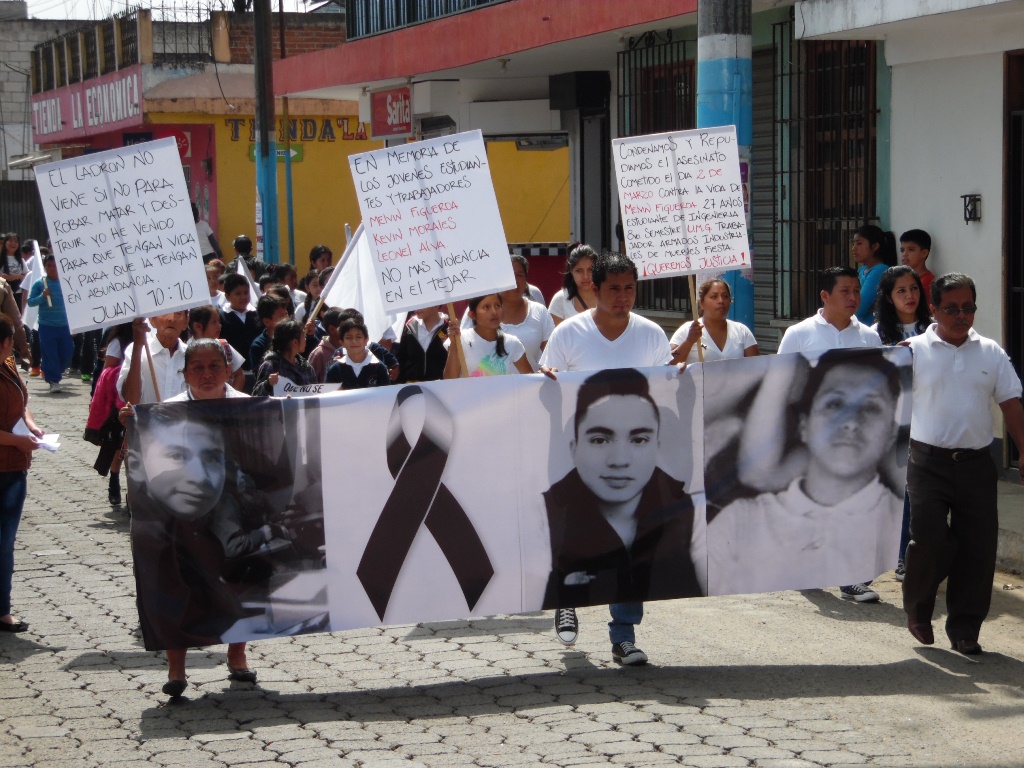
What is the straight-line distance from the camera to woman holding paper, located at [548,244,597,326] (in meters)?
10.2

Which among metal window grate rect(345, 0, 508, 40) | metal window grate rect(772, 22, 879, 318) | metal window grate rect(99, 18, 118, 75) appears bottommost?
metal window grate rect(772, 22, 879, 318)

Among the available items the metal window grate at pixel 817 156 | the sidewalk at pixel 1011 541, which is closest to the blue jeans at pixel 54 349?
the metal window grate at pixel 817 156

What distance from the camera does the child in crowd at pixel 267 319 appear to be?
10.2m

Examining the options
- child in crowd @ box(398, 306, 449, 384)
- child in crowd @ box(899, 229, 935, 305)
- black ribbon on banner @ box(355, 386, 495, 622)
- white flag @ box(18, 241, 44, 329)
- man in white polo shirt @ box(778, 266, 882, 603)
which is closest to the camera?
black ribbon on banner @ box(355, 386, 495, 622)

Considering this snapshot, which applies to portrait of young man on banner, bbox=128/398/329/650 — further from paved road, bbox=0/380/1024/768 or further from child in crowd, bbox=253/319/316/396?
child in crowd, bbox=253/319/316/396

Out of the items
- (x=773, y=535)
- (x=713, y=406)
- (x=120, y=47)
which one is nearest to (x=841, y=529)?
(x=773, y=535)

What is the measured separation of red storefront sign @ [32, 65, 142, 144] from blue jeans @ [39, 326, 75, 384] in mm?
10184

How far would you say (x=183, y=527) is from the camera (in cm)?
614

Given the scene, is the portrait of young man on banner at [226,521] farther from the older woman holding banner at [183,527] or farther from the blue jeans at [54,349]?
the blue jeans at [54,349]

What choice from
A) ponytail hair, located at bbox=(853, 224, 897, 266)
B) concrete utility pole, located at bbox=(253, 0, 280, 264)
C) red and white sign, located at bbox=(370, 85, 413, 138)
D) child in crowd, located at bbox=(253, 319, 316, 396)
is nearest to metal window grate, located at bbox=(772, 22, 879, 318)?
ponytail hair, located at bbox=(853, 224, 897, 266)

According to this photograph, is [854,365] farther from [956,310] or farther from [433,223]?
[433,223]

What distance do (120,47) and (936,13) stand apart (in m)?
23.8

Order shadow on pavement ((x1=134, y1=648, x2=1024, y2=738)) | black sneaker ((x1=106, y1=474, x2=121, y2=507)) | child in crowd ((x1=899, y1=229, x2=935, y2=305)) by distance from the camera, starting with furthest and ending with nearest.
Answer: black sneaker ((x1=106, y1=474, x2=121, y2=507)) → child in crowd ((x1=899, y1=229, x2=935, y2=305)) → shadow on pavement ((x1=134, y1=648, x2=1024, y2=738))

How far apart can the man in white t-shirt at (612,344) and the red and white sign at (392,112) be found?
1332 centimetres
